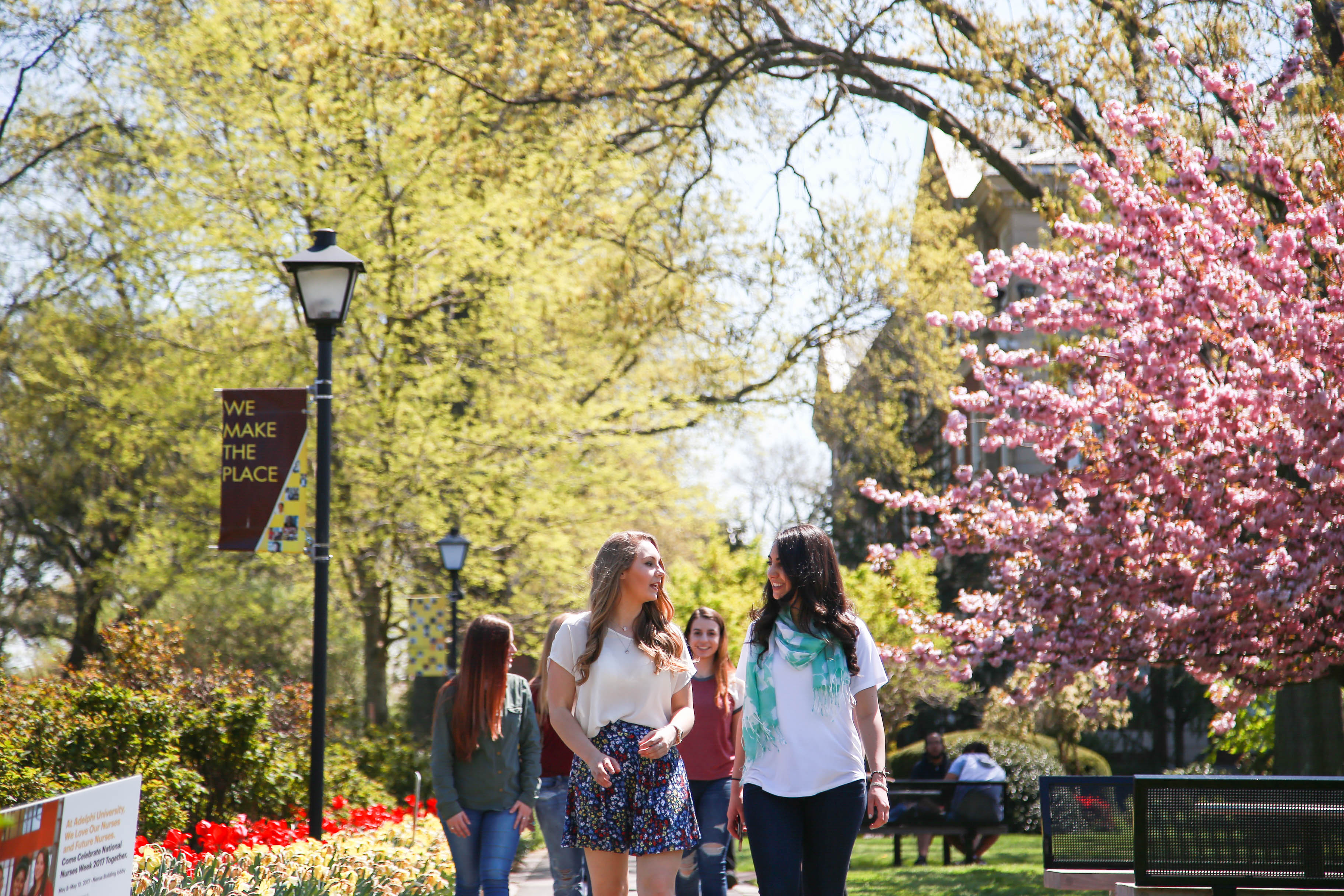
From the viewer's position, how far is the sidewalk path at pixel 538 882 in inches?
431

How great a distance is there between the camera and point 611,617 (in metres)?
4.99

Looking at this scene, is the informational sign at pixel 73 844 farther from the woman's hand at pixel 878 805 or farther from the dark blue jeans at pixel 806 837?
the woman's hand at pixel 878 805

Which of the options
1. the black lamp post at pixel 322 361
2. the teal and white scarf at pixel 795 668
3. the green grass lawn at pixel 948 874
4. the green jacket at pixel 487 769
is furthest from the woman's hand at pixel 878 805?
the black lamp post at pixel 322 361

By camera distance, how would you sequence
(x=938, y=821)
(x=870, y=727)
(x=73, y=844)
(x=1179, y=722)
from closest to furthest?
(x=73, y=844), (x=870, y=727), (x=938, y=821), (x=1179, y=722)

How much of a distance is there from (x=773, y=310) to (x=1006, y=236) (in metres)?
11.5

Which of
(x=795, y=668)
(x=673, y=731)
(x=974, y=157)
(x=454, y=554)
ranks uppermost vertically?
(x=974, y=157)

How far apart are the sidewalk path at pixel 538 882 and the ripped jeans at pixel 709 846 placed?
9.23 ft

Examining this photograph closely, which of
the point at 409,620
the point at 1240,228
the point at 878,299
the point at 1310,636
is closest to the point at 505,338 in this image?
the point at 409,620

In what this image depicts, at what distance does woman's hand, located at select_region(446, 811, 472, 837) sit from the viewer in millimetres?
6391

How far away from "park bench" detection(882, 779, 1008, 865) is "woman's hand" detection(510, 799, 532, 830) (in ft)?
24.3

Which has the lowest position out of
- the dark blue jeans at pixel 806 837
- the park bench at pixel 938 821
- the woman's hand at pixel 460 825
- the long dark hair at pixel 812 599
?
the park bench at pixel 938 821

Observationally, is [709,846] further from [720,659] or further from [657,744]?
[657,744]

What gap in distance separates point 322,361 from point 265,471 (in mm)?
992

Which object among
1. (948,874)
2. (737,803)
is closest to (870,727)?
(737,803)
